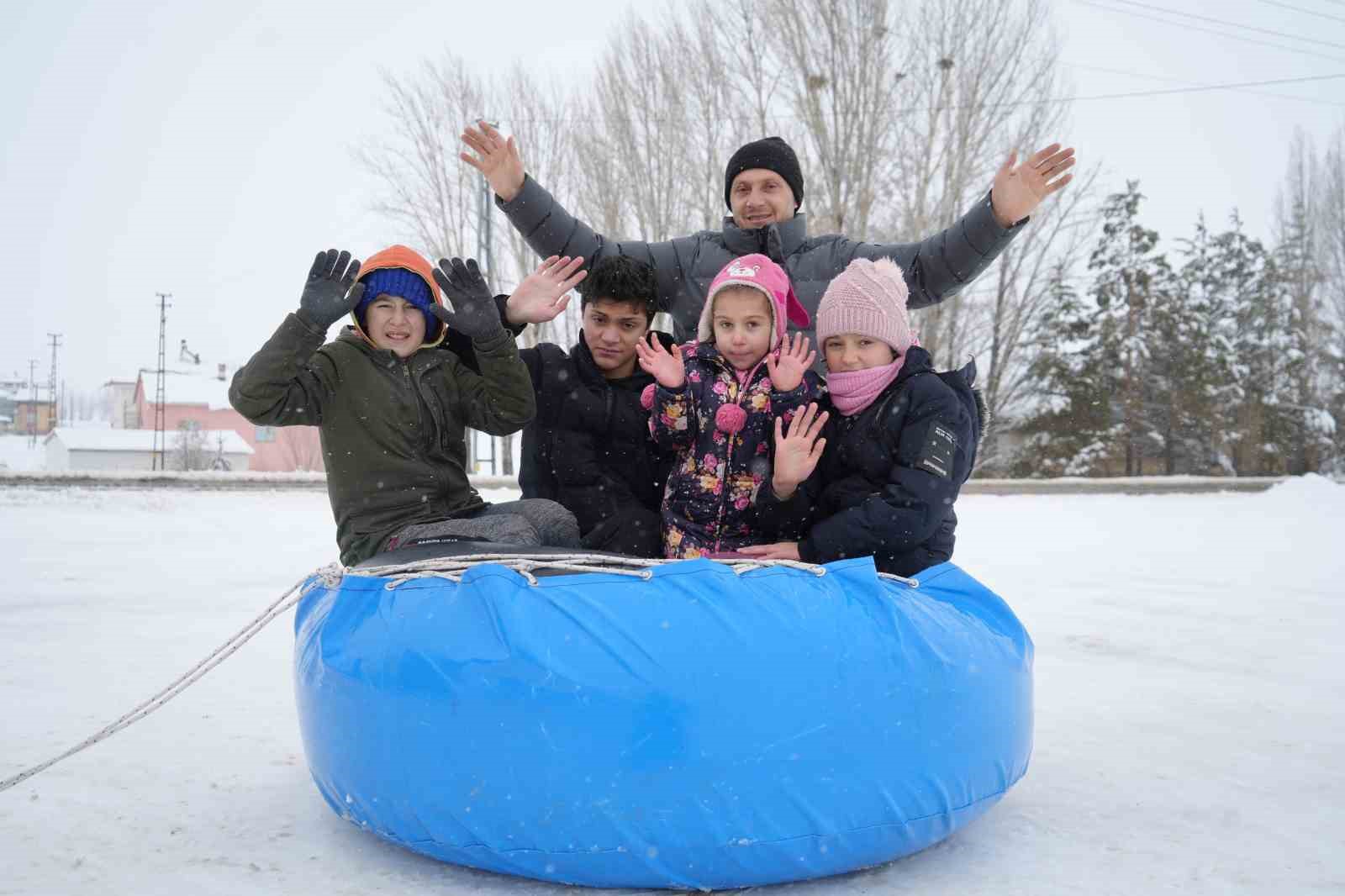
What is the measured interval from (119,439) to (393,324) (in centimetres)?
3891

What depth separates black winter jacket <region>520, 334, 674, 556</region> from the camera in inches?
118

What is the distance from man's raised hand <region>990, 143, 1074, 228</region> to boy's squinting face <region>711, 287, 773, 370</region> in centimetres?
85

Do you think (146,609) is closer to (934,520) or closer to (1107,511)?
(934,520)

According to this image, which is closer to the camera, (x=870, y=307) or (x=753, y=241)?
(x=870, y=307)

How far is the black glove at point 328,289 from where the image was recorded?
247 centimetres

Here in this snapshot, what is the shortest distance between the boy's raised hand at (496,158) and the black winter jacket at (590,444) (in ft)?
1.83

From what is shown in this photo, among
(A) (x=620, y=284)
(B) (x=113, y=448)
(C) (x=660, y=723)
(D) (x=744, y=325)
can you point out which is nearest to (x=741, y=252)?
(A) (x=620, y=284)

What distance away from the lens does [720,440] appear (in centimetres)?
269

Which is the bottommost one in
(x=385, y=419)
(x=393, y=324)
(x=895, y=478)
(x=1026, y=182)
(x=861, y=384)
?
(x=895, y=478)

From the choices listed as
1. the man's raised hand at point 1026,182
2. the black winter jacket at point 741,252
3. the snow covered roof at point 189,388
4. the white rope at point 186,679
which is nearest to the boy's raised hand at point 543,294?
the black winter jacket at point 741,252

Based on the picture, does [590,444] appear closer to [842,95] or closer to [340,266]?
[340,266]

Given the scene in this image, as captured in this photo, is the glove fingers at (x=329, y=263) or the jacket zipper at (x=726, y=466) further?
the jacket zipper at (x=726, y=466)

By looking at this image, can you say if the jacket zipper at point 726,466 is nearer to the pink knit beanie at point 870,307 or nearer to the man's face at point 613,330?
the pink knit beanie at point 870,307

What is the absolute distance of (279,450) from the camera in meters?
31.9
